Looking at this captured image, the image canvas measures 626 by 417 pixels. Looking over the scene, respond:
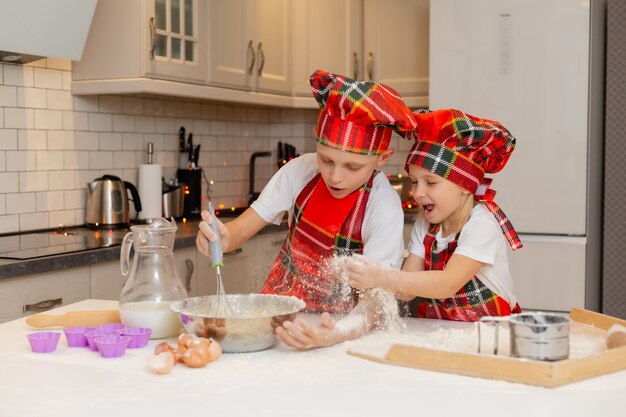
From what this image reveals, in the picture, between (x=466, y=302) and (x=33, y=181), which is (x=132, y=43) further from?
(x=466, y=302)

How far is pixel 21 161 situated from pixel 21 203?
0.16 meters

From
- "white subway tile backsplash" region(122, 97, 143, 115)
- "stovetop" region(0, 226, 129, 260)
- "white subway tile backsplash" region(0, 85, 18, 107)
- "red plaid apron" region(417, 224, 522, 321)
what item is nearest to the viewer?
"red plaid apron" region(417, 224, 522, 321)

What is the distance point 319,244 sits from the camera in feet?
6.53

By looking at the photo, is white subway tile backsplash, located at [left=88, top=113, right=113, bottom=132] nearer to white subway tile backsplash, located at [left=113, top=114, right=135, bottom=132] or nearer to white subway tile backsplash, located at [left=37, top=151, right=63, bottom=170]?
white subway tile backsplash, located at [left=113, top=114, right=135, bottom=132]

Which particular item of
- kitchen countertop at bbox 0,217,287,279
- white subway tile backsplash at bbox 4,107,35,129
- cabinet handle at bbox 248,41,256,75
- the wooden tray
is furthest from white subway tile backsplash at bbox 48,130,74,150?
the wooden tray

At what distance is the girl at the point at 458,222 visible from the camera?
1789mm

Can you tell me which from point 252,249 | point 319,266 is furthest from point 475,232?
point 252,249

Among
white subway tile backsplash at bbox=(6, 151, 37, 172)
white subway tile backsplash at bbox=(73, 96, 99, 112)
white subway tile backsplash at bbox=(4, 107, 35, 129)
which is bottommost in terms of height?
white subway tile backsplash at bbox=(6, 151, 37, 172)

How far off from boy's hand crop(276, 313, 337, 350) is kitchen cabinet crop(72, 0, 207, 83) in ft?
6.47

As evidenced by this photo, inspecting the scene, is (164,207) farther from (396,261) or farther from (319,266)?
(396,261)

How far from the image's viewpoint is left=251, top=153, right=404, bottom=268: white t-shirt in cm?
180

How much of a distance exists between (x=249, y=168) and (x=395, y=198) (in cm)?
263

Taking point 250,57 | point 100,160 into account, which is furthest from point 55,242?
point 250,57

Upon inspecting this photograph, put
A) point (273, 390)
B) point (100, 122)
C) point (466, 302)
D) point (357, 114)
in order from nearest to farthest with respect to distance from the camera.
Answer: point (273, 390), point (357, 114), point (466, 302), point (100, 122)
